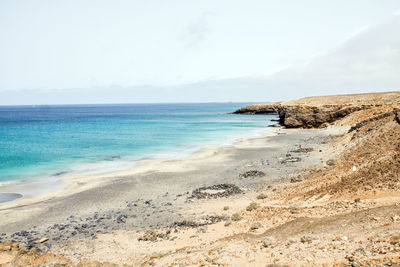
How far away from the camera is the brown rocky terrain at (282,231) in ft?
27.5

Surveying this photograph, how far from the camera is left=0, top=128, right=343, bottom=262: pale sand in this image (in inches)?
543

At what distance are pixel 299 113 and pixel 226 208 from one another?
49894 mm

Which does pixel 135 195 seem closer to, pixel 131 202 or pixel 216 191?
pixel 131 202

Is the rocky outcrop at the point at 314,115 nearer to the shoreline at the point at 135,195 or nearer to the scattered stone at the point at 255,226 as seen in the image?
the shoreline at the point at 135,195

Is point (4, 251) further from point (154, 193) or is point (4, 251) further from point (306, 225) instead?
point (306, 225)

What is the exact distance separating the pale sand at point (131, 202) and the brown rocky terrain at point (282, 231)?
240mm

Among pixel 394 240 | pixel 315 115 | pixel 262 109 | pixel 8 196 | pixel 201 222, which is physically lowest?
pixel 8 196

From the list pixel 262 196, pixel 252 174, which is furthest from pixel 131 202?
pixel 252 174

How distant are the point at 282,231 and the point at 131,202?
33.9 feet

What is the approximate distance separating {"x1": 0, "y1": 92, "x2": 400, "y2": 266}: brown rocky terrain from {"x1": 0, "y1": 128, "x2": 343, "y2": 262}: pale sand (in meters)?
0.24

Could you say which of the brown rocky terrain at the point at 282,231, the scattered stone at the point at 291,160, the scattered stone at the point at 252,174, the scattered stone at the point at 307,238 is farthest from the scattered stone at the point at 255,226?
the scattered stone at the point at 291,160

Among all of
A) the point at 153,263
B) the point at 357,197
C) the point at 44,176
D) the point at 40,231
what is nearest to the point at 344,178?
the point at 357,197

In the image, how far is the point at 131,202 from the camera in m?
18.2

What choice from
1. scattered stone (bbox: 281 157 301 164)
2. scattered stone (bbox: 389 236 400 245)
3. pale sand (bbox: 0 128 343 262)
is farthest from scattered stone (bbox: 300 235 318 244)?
scattered stone (bbox: 281 157 301 164)
